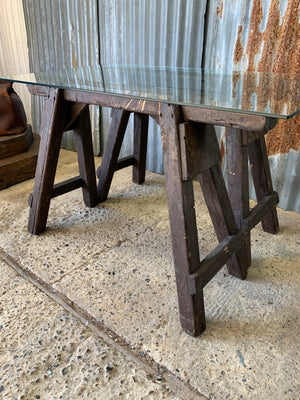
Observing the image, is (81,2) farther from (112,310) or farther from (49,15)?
(112,310)

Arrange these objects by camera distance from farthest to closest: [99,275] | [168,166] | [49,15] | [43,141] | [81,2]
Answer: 1. [49,15]
2. [81,2]
3. [43,141]
4. [99,275]
5. [168,166]

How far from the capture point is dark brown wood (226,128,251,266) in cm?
142

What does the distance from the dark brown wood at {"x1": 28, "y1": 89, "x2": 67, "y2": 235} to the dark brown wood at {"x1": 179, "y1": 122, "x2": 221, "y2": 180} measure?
826 millimetres

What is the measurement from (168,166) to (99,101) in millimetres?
485

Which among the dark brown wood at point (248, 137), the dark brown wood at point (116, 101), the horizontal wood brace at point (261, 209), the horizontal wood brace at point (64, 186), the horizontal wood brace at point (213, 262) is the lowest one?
the horizontal wood brace at point (64, 186)

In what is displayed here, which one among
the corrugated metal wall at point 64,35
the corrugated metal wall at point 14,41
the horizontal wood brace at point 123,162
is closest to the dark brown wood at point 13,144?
the corrugated metal wall at point 64,35

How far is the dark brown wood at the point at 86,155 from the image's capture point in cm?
199

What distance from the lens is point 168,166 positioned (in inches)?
47.9

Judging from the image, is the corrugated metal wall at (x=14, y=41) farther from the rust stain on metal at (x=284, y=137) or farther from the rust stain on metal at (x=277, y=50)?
the rust stain on metal at (x=284, y=137)

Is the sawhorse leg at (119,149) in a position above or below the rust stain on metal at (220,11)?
below

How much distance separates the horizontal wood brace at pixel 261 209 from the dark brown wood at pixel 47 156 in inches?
43.9

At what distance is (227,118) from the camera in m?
1.06

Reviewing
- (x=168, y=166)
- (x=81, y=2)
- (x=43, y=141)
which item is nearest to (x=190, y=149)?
(x=168, y=166)

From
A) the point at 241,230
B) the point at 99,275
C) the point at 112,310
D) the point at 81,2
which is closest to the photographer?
the point at 112,310
